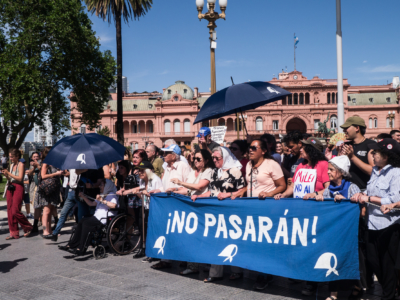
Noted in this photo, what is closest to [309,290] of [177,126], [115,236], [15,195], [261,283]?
[261,283]

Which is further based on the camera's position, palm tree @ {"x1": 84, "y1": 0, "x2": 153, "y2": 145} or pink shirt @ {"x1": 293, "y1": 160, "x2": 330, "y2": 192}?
palm tree @ {"x1": 84, "y1": 0, "x2": 153, "y2": 145}

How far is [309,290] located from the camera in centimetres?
459

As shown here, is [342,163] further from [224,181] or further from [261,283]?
[261,283]

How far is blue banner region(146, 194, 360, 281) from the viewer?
4.24m

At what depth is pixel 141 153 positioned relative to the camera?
6.96 meters

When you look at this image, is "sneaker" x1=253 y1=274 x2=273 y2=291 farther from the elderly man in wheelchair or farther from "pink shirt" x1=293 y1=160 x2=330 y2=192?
the elderly man in wheelchair

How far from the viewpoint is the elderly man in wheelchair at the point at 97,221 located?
646 cm

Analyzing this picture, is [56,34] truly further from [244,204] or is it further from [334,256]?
[334,256]

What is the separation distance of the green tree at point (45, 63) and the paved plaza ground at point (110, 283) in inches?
474

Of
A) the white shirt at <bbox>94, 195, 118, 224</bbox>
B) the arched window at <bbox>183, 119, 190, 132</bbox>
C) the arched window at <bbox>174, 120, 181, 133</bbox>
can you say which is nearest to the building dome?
the arched window at <bbox>183, 119, 190, 132</bbox>

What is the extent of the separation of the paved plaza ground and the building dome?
68449 millimetres

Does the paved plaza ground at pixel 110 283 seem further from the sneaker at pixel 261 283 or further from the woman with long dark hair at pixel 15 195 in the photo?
the woman with long dark hair at pixel 15 195

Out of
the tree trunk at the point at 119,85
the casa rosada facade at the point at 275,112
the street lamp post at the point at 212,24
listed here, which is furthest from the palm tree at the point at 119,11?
the casa rosada facade at the point at 275,112

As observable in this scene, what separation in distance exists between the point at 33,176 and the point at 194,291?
761 centimetres
